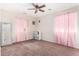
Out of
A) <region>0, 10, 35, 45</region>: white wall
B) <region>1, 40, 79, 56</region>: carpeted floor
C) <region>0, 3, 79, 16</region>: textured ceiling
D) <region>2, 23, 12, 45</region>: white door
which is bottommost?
<region>1, 40, 79, 56</region>: carpeted floor

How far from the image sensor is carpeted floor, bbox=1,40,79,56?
1.77 m

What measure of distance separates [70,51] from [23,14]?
120cm

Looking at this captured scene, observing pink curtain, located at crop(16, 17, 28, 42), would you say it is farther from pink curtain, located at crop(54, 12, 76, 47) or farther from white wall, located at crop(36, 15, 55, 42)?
pink curtain, located at crop(54, 12, 76, 47)

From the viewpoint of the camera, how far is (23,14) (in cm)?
185

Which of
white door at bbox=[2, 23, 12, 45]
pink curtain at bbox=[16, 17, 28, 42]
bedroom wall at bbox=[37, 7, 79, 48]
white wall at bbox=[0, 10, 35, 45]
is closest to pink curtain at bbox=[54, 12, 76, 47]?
bedroom wall at bbox=[37, 7, 79, 48]

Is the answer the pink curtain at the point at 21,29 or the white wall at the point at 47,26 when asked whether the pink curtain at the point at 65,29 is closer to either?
the white wall at the point at 47,26

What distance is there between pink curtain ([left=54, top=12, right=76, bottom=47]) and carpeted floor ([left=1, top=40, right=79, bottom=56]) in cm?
13

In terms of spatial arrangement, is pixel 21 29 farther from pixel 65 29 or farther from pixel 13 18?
pixel 65 29

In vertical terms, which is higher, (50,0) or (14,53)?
(50,0)

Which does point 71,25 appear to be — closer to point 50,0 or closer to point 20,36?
point 50,0

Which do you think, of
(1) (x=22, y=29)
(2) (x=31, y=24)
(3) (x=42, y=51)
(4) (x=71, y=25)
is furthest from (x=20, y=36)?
(4) (x=71, y=25)

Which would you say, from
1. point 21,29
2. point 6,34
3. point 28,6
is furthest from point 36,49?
point 28,6

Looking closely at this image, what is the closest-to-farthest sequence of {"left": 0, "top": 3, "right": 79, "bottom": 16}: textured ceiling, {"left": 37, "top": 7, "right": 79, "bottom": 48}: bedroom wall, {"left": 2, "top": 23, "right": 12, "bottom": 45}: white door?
{"left": 0, "top": 3, "right": 79, "bottom": 16}: textured ceiling → {"left": 2, "top": 23, "right": 12, "bottom": 45}: white door → {"left": 37, "top": 7, "right": 79, "bottom": 48}: bedroom wall

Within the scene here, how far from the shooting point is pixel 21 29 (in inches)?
73.2
